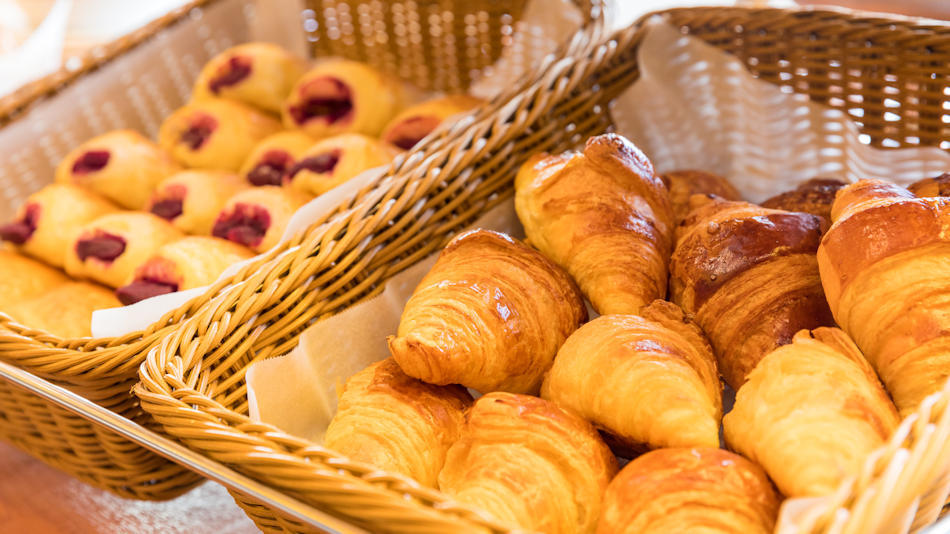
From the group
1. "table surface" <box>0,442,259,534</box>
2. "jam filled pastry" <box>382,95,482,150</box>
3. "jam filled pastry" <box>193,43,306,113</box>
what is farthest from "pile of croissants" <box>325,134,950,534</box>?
"jam filled pastry" <box>193,43,306,113</box>

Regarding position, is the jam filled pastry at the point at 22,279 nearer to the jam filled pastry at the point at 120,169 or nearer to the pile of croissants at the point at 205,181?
the pile of croissants at the point at 205,181

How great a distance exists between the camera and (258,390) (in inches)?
35.4

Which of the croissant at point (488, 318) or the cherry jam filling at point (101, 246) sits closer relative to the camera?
the croissant at point (488, 318)

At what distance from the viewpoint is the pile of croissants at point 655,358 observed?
0.65 metres

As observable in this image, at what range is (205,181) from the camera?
1.38 meters

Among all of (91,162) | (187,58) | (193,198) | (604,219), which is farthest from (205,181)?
(604,219)

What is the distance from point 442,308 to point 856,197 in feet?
1.49

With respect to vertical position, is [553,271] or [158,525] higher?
[553,271]

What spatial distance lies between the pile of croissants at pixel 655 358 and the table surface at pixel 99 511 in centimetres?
34

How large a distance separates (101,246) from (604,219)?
80 cm

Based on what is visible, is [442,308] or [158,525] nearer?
[442,308]

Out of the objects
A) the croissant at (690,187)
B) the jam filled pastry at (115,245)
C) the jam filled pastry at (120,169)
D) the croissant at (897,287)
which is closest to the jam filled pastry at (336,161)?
the jam filled pastry at (115,245)

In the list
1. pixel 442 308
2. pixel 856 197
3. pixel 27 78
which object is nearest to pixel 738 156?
pixel 856 197

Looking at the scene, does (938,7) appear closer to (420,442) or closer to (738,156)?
(738,156)
